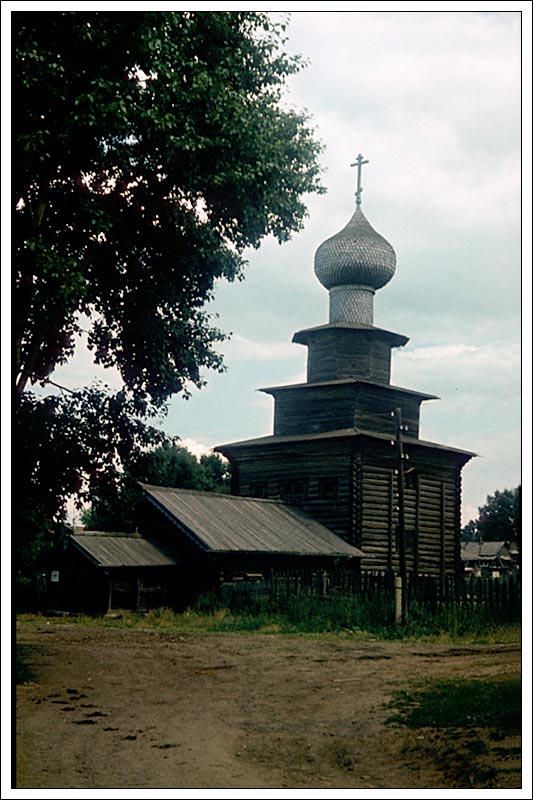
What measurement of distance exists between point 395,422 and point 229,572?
1509 millimetres

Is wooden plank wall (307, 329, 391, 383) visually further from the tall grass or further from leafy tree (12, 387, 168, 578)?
the tall grass

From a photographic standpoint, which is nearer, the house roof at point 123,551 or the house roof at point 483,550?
the house roof at point 483,550

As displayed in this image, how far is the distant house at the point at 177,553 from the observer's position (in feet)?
19.5

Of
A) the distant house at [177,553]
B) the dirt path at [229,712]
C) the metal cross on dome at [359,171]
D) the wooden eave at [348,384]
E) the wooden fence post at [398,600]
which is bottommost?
the dirt path at [229,712]

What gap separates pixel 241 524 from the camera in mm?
6066

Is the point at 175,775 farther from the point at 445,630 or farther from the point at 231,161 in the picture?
the point at 231,161

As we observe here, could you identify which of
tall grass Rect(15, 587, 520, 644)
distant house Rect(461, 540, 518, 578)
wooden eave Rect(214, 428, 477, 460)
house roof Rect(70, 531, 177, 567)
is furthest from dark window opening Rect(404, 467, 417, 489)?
house roof Rect(70, 531, 177, 567)

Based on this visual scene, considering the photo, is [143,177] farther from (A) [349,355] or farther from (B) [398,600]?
(B) [398,600]

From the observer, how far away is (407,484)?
20.4 ft

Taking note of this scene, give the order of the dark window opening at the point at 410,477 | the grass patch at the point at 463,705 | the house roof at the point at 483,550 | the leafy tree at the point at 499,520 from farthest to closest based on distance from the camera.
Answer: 1. the dark window opening at the point at 410,477
2. the house roof at the point at 483,550
3. the leafy tree at the point at 499,520
4. the grass patch at the point at 463,705

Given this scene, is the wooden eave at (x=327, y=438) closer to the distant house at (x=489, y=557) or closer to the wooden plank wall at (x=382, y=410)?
the wooden plank wall at (x=382, y=410)

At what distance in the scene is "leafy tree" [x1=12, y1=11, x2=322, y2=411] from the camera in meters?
6.26

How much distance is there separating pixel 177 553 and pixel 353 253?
2.30m

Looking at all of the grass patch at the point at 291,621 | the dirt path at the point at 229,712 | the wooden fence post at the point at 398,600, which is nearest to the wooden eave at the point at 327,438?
the wooden fence post at the point at 398,600
